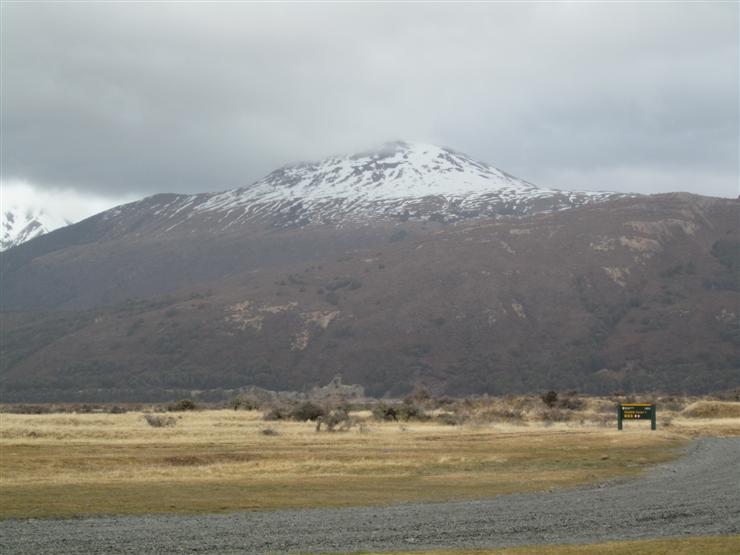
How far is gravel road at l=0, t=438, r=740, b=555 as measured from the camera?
53.6 feet

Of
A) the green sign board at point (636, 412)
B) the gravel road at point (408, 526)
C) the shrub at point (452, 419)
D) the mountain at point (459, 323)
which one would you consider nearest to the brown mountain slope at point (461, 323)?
the mountain at point (459, 323)

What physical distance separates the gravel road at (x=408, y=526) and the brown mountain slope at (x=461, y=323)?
101182mm

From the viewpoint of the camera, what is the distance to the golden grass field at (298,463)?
73.2 feet

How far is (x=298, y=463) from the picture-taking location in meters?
29.9

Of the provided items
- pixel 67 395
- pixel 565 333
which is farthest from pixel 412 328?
pixel 67 395

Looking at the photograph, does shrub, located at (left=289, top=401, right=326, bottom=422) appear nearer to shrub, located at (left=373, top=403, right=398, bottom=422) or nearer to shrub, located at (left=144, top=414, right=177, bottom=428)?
shrub, located at (left=373, top=403, right=398, bottom=422)

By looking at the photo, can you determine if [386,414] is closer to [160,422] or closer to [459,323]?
[160,422]

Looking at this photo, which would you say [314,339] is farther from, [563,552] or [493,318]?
[563,552]

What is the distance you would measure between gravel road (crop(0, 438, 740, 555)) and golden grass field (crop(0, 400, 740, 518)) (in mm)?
1640

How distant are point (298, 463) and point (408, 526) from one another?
12300 mm

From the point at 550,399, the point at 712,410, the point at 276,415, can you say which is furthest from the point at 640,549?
the point at 550,399

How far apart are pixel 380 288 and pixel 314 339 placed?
69.5 ft

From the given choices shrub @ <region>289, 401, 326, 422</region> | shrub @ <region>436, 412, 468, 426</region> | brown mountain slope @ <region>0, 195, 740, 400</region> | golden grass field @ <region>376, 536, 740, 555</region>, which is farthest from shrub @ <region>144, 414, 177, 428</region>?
brown mountain slope @ <region>0, 195, 740, 400</region>

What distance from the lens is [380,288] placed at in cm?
16412
